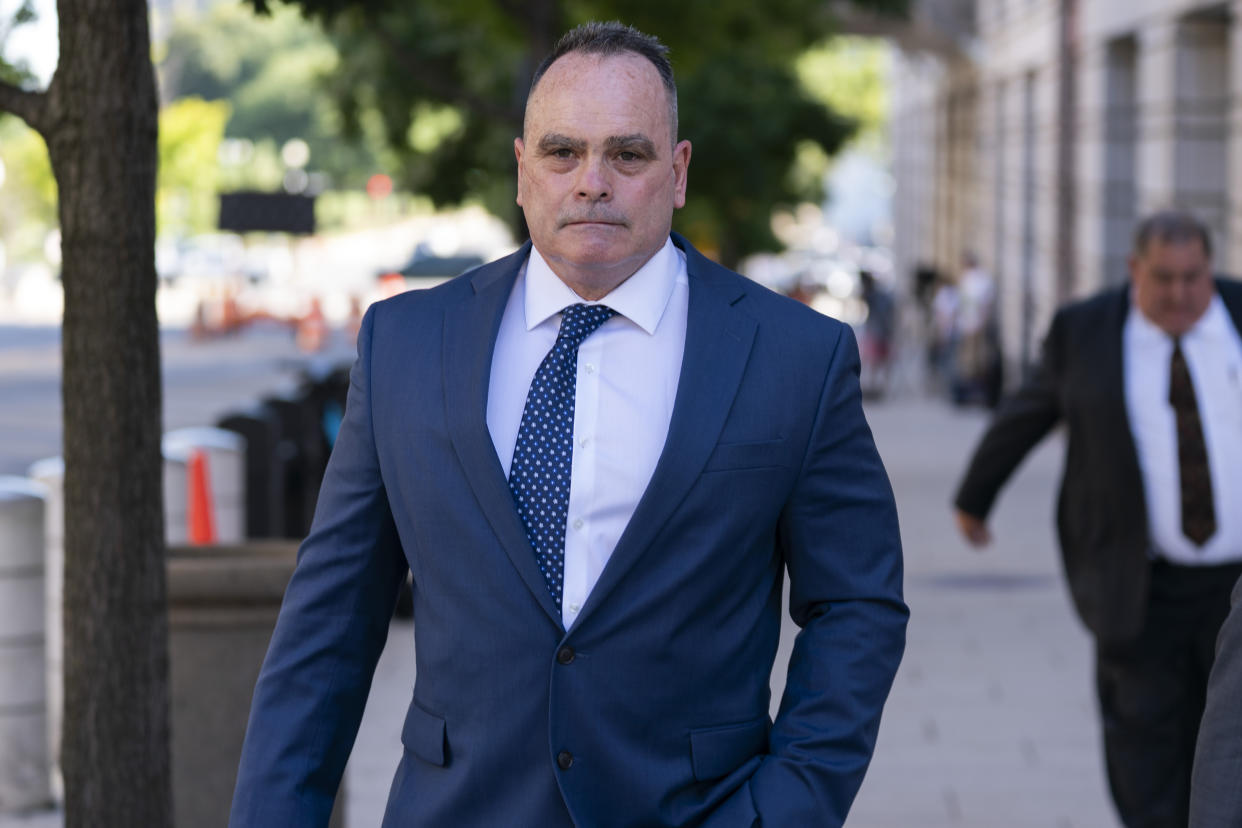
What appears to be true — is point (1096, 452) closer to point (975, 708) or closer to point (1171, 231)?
point (1171, 231)

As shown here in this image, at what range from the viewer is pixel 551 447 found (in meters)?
2.82

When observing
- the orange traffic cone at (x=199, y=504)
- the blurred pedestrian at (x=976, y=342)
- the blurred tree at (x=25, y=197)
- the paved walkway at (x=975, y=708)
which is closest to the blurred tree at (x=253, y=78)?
the blurred tree at (x=25, y=197)

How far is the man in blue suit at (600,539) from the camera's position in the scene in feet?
9.02

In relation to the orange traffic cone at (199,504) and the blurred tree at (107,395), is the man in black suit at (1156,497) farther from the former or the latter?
the orange traffic cone at (199,504)

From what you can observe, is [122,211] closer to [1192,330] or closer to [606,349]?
[606,349]

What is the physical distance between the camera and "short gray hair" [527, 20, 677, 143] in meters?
2.81

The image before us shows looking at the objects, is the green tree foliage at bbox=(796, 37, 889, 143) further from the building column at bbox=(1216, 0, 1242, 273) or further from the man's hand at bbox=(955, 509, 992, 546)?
the man's hand at bbox=(955, 509, 992, 546)

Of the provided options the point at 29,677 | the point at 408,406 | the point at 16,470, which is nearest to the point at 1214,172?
the point at 16,470

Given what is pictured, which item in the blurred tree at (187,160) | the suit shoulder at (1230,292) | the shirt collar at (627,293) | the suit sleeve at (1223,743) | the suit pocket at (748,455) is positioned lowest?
the suit sleeve at (1223,743)

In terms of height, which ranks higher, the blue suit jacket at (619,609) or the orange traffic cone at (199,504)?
the blue suit jacket at (619,609)

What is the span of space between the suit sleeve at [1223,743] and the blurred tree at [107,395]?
8.65 feet

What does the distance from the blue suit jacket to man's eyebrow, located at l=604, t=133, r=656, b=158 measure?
249 millimetres

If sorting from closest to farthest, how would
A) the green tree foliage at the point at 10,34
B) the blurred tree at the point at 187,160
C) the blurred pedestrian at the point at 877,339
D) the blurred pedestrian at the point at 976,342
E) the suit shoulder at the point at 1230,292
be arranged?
the green tree foliage at the point at 10,34 → the suit shoulder at the point at 1230,292 → the blurred pedestrian at the point at 976,342 → the blurred pedestrian at the point at 877,339 → the blurred tree at the point at 187,160

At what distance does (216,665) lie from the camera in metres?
5.36
